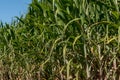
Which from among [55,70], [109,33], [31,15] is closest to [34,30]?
[31,15]

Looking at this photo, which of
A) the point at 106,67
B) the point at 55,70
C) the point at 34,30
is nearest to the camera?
the point at 106,67

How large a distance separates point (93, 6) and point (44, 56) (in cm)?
130

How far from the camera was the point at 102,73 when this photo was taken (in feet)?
11.2

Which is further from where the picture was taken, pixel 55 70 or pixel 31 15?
pixel 31 15

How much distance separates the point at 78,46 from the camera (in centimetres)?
370

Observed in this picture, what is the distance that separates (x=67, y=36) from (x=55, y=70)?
2.97 feet

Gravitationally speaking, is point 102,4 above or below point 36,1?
below

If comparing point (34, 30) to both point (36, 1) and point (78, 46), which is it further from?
point (78, 46)

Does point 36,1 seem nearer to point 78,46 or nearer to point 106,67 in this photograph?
point 78,46

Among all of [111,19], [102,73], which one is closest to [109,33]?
[111,19]

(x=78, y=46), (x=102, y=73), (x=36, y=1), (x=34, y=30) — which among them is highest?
(x=36, y=1)

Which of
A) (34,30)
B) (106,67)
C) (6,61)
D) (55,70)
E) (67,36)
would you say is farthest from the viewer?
(6,61)

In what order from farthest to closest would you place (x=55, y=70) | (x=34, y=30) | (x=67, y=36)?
(x=34, y=30), (x=55, y=70), (x=67, y=36)

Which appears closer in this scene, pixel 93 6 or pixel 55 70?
pixel 93 6
